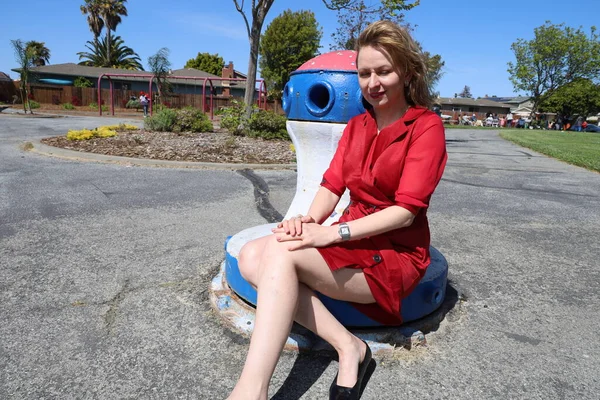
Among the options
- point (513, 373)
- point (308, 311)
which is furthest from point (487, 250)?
point (308, 311)

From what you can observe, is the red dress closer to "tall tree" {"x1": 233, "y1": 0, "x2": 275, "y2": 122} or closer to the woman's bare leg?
the woman's bare leg

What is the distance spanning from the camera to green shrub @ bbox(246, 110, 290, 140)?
10.8 metres

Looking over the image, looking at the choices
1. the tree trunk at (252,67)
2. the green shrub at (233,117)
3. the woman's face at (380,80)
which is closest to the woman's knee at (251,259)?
the woman's face at (380,80)

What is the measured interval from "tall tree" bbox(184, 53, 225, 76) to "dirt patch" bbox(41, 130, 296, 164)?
160 feet

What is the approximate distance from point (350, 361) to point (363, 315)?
28 cm

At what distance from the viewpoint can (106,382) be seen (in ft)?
5.35

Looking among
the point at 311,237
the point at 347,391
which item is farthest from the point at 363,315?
the point at 311,237

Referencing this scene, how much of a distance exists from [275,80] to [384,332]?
40030 millimetres

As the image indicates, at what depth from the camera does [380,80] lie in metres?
1.72

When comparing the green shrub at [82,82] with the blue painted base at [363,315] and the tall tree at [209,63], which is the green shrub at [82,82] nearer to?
the tall tree at [209,63]

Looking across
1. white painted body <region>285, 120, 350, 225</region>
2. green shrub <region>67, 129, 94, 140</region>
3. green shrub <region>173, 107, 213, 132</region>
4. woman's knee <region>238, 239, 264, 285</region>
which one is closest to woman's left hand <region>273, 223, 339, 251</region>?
woman's knee <region>238, 239, 264, 285</region>

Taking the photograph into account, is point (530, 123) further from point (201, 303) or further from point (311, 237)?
point (311, 237)

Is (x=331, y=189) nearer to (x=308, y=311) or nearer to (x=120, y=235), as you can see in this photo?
(x=308, y=311)

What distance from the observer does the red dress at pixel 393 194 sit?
1587 mm
